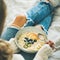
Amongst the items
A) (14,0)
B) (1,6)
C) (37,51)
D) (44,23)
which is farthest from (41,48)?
(14,0)

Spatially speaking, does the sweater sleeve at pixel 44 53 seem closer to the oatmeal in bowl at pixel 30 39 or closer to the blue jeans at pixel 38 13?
the oatmeal in bowl at pixel 30 39

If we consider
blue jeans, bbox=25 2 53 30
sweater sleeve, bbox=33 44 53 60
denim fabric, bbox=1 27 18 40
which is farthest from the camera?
blue jeans, bbox=25 2 53 30

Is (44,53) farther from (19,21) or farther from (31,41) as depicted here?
(19,21)

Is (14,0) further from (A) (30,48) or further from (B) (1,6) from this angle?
(B) (1,6)

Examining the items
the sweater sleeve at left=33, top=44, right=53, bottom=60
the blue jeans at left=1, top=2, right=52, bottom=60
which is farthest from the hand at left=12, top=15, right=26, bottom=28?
the sweater sleeve at left=33, top=44, right=53, bottom=60

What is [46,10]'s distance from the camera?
141cm

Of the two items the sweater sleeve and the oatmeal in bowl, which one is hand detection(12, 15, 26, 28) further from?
the sweater sleeve

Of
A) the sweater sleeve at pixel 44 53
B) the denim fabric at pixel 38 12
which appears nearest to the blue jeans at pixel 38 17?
the denim fabric at pixel 38 12

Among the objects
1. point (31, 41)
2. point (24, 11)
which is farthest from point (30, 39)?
point (24, 11)

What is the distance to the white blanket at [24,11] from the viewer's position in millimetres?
1213

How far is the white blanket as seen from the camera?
3.98ft

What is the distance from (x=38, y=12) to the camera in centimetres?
136

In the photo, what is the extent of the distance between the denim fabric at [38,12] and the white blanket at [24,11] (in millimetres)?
76

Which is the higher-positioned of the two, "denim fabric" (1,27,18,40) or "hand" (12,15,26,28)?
"hand" (12,15,26,28)
